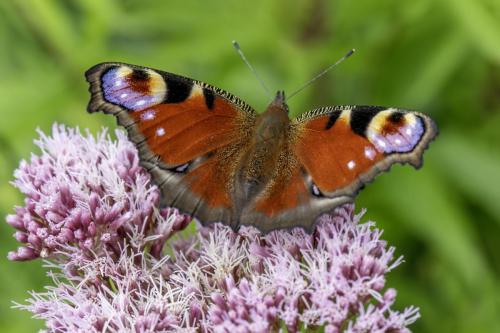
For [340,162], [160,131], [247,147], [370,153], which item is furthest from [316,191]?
[160,131]

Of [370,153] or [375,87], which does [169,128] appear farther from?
[375,87]

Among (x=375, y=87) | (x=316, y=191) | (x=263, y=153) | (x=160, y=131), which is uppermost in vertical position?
(x=375, y=87)

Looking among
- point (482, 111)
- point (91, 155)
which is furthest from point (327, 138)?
point (482, 111)

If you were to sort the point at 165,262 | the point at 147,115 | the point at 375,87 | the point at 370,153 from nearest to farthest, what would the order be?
the point at 370,153, the point at 147,115, the point at 165,262, the point at 375,87

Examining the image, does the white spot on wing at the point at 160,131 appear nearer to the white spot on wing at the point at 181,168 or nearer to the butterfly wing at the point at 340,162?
the white spot on wing at the point at 181,168

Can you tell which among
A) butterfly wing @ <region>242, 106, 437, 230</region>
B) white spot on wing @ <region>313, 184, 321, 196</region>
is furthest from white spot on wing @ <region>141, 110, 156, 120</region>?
white spot on wing @ <region>313, 184, 321, 196</region>

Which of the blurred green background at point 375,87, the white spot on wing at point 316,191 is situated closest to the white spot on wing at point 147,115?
the white spot on wing at point 316,191

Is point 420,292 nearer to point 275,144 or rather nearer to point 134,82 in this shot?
point 275,144
